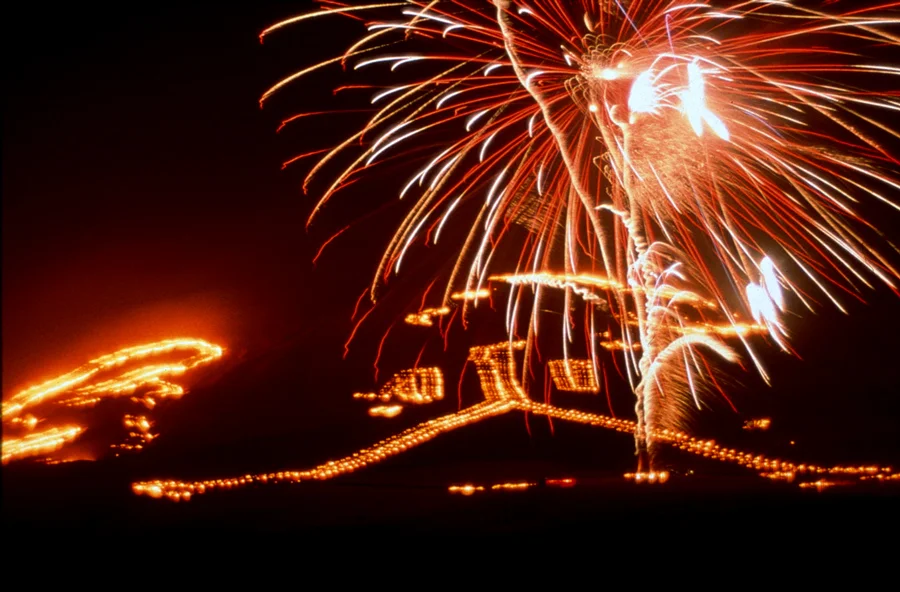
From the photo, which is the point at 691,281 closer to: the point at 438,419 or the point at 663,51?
the point at 663,51

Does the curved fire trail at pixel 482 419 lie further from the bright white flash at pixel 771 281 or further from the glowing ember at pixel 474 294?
the bright white flash at pixel 771 281

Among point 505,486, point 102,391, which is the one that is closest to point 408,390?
point 505,486

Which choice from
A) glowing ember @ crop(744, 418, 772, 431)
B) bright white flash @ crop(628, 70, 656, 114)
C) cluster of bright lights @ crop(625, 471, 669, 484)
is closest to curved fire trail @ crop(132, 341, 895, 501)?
cluster of bright lights @ crop(625, 471, 669, 484)

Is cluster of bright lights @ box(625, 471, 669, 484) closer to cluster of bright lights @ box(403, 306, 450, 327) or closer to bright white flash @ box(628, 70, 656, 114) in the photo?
cluster of bright lights @ box(403, 306, 450, 327)

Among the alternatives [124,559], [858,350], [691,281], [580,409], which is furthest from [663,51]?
[124,559]

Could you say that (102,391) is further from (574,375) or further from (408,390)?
(574,375)

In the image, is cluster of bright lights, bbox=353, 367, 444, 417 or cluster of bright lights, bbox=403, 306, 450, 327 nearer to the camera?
cluster of bright lights, bbox=353, 367, 444, 417

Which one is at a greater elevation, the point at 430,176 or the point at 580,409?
the point at 430,176

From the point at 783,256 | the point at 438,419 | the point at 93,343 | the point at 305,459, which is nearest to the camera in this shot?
the point at 305,459
